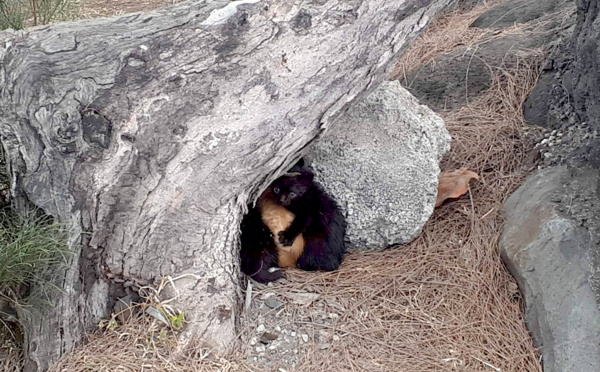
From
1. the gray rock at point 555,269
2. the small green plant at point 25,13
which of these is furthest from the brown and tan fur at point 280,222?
the small green plant at point 25,13

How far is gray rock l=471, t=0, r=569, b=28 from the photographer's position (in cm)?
495

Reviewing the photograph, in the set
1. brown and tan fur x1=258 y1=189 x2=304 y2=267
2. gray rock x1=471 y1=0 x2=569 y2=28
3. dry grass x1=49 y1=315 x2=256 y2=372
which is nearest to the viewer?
dry grass x1=49 y1=315 x2=256 y2=372

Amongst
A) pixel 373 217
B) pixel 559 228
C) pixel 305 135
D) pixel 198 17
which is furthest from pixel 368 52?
pixel 559 228

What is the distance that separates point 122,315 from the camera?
280 centimetres

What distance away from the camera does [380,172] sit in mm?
3492

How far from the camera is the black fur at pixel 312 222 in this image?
3.34 metres

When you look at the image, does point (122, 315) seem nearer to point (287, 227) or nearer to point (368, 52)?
point (287, 227)

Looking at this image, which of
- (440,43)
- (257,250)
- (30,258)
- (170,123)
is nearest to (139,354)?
(30,258)

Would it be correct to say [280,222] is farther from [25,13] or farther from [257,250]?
[25,13]

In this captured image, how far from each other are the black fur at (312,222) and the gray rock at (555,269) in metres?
0.77

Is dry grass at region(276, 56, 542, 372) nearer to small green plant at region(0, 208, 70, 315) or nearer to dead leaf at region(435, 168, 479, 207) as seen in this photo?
dead leaf at region(435, 168, 479, 207)

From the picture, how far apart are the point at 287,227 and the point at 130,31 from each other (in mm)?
1225

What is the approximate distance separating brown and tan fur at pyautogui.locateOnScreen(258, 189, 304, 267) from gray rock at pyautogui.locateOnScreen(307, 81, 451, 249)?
Result: 253mm

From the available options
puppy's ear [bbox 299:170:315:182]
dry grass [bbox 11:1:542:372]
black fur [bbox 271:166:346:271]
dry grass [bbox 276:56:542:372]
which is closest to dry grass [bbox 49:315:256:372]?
dry grass [bbox 11:1:542:372]
